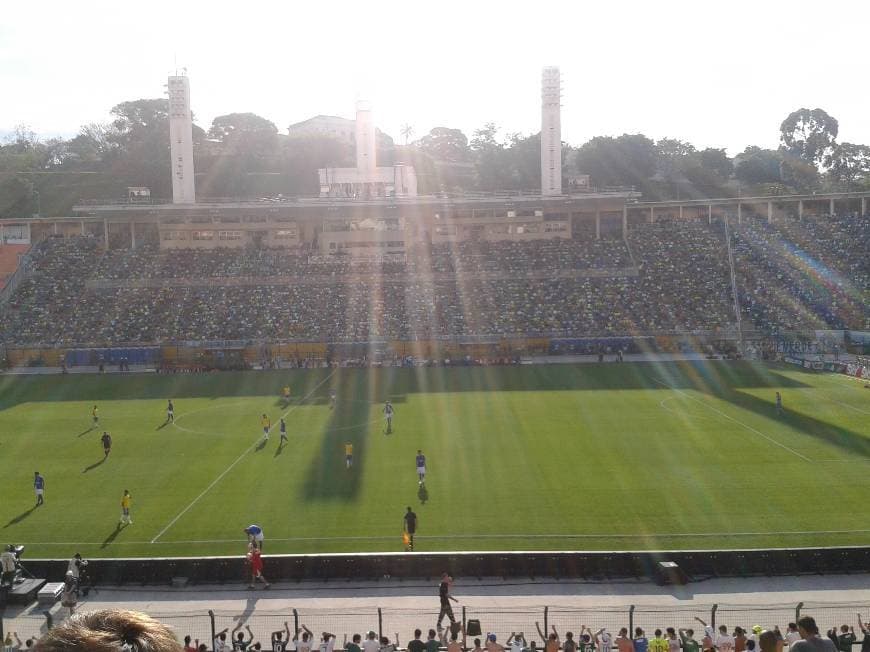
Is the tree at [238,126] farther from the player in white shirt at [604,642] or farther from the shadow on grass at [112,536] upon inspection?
the player in white shirt at [604,642]

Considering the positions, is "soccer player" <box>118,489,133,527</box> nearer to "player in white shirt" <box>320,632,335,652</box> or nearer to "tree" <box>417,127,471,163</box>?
"player in white shirt" <box>320,632,335,652</box>

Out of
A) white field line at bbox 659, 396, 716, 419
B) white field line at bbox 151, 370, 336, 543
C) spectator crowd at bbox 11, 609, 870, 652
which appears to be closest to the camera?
spectator crowd at bbox 11, 609, 870, 652

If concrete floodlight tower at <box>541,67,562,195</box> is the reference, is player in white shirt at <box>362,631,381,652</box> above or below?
below

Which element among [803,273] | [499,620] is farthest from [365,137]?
Result: [499,620]

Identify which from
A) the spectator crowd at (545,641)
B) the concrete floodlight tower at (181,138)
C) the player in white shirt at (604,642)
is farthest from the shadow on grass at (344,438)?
the concrete floodlight tower at (181,138)

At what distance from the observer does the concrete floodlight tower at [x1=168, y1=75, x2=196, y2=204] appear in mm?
70062

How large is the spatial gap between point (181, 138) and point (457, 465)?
53.1 metres

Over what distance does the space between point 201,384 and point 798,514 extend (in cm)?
3509

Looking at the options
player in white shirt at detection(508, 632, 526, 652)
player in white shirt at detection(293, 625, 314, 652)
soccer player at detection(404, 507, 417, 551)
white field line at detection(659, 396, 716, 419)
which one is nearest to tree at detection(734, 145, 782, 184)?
white field line at detection(659, 396, 716, 419)

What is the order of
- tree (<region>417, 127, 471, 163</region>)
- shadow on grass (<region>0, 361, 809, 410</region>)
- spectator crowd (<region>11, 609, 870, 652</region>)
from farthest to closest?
tree (<region>417, 127, 471, 163</region>) < shadow on grass (<region>0, 361, 809, 410</region>) < spectator crowd (<region>11, 609, 870, 652</region>)

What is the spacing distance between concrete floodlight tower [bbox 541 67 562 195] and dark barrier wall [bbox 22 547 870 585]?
184 ft

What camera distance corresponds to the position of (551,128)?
7138 cm

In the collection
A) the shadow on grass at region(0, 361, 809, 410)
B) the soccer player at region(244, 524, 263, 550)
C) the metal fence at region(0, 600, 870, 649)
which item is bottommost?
the shadow on grass at region(0, 361, 809, 410)

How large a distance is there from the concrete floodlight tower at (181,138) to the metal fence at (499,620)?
59.6 m
